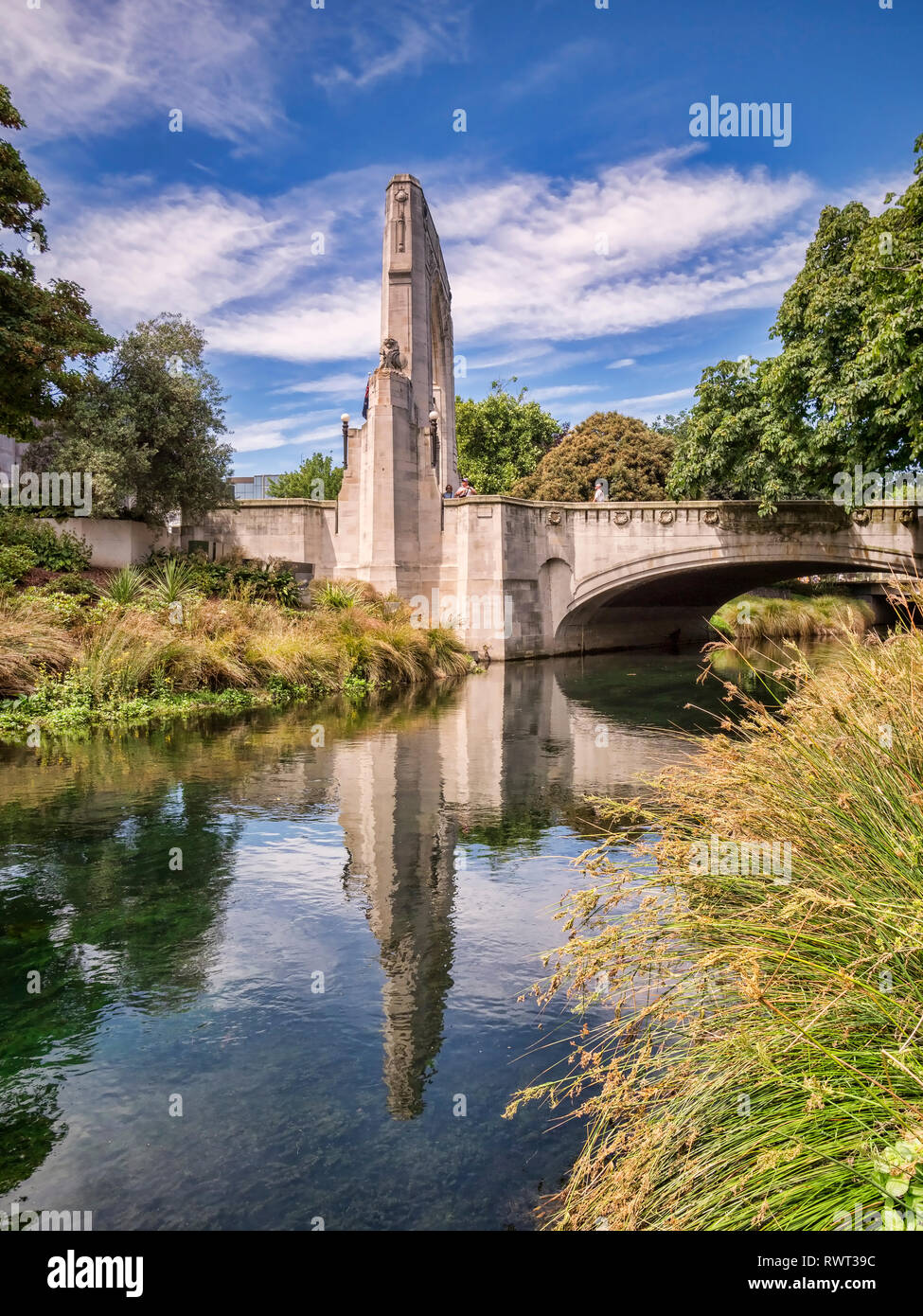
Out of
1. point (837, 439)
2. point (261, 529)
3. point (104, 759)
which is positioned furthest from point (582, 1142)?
point (261, 529)

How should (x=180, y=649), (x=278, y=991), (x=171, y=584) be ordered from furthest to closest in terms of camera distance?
(x=171, y=584) → (x=180, y=649) → (x=278, y=991)

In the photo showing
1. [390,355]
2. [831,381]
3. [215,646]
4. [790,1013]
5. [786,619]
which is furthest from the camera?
[786,619]

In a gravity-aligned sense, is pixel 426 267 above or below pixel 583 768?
above

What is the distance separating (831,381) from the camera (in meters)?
20.8

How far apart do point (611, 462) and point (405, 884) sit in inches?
1525

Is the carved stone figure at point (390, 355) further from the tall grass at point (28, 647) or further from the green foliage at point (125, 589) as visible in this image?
the tall grass at point (28, 647)

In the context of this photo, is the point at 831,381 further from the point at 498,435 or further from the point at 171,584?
the point at 498,435

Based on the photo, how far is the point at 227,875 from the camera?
5.61 m

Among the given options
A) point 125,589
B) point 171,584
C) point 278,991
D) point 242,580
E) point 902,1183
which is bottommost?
point 278,991

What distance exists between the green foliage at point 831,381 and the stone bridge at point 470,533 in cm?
235

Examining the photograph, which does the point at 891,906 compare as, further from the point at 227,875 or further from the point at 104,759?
the point at 104,759

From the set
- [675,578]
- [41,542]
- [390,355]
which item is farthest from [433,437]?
[41,542]
